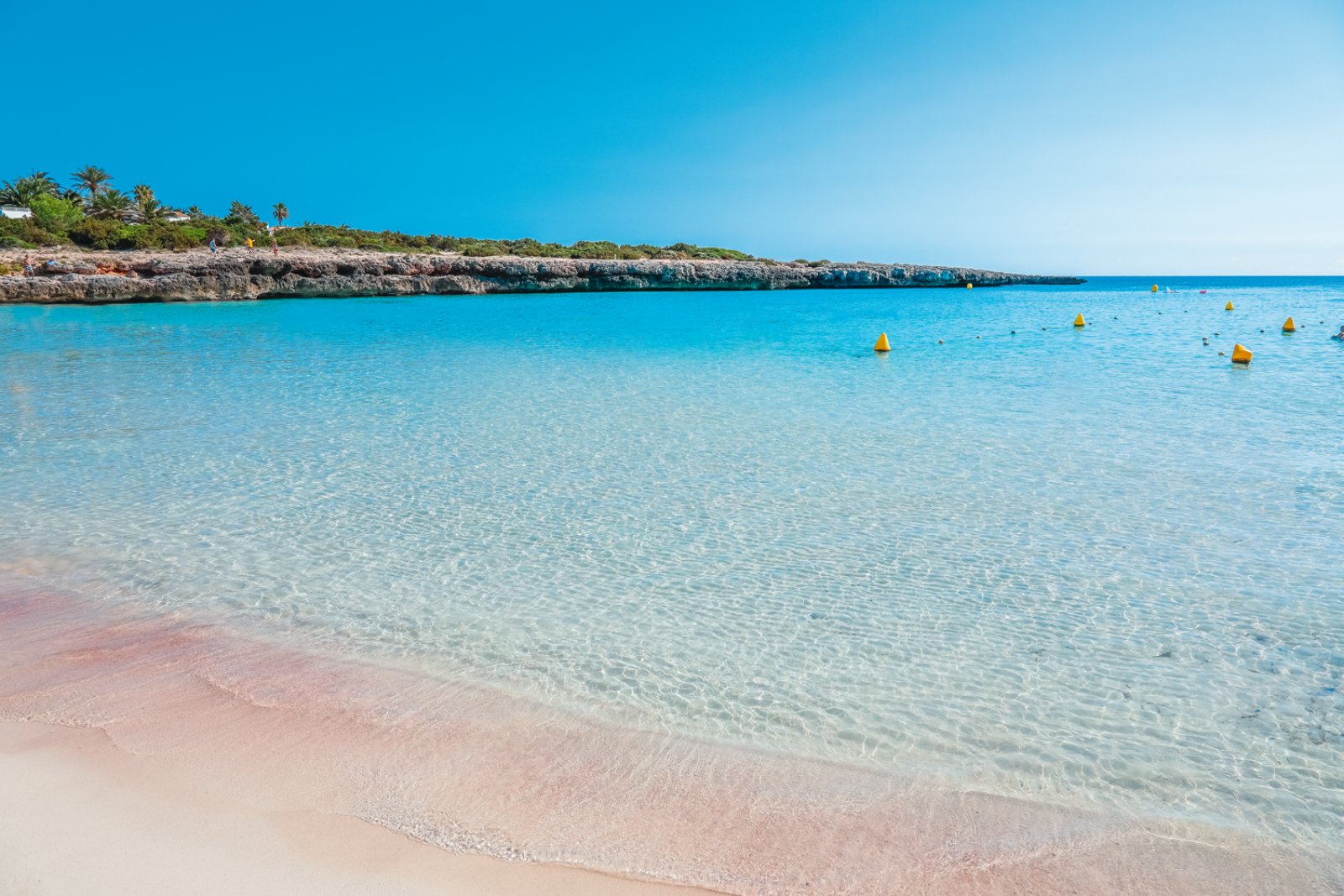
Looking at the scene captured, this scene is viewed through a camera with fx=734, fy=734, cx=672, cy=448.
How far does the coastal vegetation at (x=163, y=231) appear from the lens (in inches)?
1620

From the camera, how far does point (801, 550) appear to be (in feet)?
17.1

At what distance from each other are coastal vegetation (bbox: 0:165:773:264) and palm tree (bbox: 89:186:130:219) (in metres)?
0.06

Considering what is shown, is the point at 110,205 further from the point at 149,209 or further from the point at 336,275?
the point at 336,275

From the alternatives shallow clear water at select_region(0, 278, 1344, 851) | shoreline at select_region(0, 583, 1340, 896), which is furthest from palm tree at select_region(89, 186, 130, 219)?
shoreline at select_region(0, 583, 1340, 896)

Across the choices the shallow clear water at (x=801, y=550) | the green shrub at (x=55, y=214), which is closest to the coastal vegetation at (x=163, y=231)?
the green shrub at (x=55, y=214)

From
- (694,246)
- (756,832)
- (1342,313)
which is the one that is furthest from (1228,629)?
(694,246)

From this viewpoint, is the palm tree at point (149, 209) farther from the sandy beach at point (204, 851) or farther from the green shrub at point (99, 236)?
the sandy beach at point (204, 851)

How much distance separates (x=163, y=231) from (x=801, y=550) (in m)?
51.4

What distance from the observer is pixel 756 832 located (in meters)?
2.55

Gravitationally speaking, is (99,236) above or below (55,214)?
below

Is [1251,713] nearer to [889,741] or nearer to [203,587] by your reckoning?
[889,741]

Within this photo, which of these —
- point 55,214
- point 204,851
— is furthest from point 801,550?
point 55,214

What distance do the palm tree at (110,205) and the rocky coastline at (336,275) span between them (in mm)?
13974

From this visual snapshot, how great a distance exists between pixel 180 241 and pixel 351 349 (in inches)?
1343
